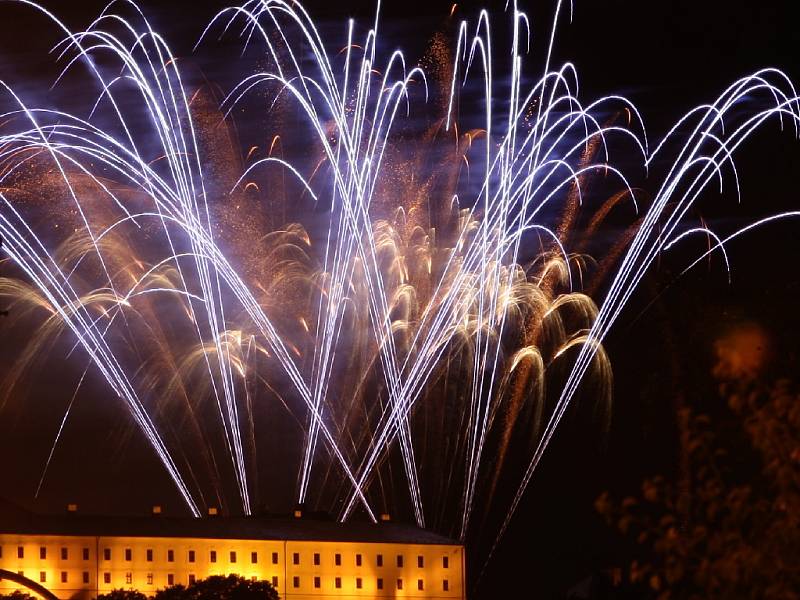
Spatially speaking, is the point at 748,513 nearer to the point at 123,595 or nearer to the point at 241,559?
the point at 123,595

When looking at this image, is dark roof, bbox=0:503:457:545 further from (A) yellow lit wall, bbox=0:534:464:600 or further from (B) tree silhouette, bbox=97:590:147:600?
(B) tree silhouette, bbox=97:590:147:600

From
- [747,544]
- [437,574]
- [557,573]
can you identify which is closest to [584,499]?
[557,573]

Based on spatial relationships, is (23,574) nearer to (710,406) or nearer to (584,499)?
(584,499)

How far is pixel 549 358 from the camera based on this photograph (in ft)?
158

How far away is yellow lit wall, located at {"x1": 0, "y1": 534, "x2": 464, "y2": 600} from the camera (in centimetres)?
5347

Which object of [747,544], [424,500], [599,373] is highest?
[599,373]

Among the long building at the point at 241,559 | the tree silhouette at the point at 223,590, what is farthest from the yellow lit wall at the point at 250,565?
the tree silhouette at the point at 223,590

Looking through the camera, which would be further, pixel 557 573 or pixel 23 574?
pixel 557 573

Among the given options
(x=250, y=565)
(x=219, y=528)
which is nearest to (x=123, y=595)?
(x=250, y=565)

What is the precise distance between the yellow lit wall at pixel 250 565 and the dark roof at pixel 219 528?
1.05 feet

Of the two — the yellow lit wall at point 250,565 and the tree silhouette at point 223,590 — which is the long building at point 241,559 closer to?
the yellow lit wall at point 250,565

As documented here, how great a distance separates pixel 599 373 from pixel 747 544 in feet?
183

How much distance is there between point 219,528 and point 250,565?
2306 millimetres

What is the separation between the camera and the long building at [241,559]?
5350 cm
